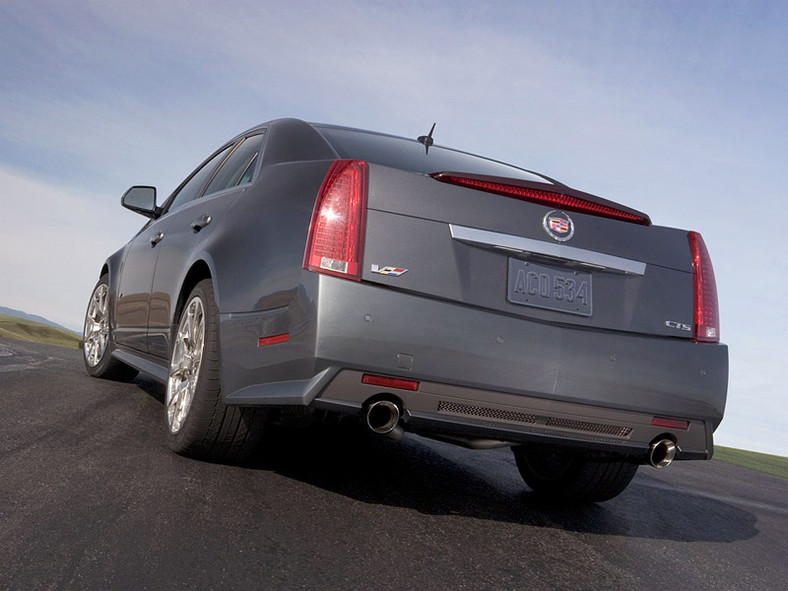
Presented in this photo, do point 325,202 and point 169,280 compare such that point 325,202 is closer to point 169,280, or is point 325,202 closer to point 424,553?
point 424,553

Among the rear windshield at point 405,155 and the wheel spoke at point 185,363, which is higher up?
the rear windshield at point 405,155

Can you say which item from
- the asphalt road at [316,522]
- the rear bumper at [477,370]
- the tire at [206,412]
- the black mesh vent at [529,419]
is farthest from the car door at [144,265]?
the black mesh vent at [529,419]

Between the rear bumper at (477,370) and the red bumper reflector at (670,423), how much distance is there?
22 millimetres

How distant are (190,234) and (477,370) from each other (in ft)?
6.86

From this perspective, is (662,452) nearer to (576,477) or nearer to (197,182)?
(576,477)

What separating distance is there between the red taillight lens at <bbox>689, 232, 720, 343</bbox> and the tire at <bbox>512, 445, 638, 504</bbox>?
32.3 inches

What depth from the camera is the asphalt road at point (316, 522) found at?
2.52 metres

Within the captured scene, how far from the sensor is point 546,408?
10.4ft

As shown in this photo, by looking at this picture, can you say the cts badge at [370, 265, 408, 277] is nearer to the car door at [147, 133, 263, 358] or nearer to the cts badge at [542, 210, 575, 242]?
the cts badge at [542, 210, 575, 242]

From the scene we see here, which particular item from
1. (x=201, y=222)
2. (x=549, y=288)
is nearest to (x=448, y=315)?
(x=549, y=288)

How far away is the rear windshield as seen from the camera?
3.56 metres

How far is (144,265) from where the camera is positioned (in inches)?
216

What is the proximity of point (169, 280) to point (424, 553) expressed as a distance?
2394mm

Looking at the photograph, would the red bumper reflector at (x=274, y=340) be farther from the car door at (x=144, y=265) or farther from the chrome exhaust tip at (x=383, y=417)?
the car door at (x=144, y=265)
